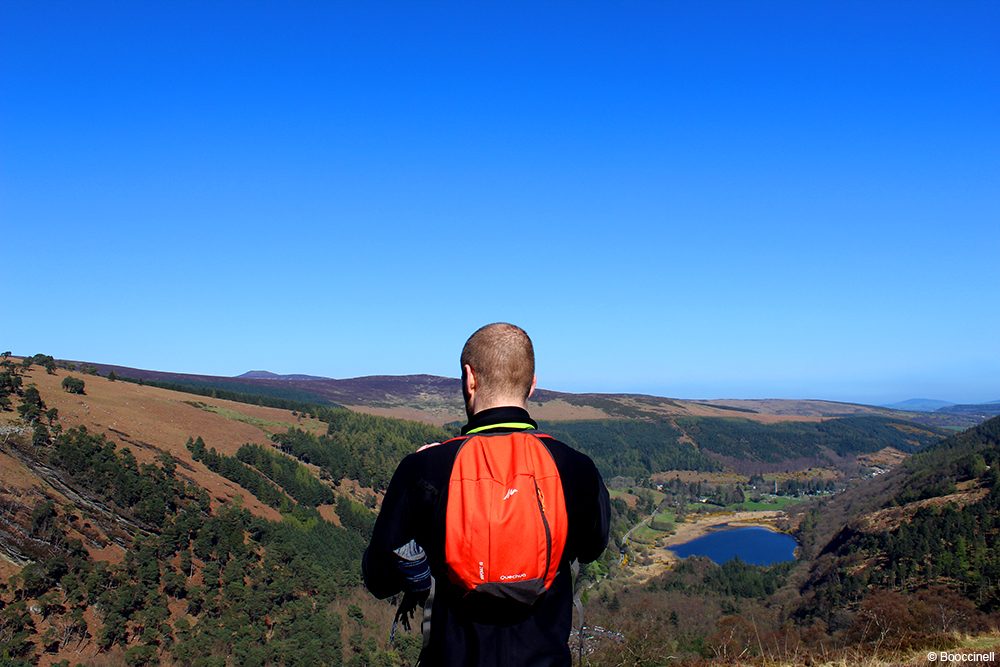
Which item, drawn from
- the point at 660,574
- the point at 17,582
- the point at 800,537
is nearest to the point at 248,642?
the point at 17,582

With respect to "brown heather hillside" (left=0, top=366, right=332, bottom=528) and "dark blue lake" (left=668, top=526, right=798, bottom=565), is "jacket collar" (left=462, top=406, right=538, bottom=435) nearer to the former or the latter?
"brown heather hillside" (left=0, top=366, right=332, bottom=528)

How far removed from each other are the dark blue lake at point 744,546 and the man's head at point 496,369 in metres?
105

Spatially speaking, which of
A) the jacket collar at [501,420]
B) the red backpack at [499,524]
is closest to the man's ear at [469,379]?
the jacket collar at [501,420]

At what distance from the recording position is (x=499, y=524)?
3.07m

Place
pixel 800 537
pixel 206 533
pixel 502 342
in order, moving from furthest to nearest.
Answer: pixel 800 537 < pixel 206 533 < pixel 502 342

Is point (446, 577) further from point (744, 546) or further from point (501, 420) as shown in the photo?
point (744, 546)

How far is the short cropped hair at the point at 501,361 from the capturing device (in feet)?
11.5

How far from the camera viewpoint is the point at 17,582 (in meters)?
31.5

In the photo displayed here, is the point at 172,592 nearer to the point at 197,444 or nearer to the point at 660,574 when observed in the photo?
the point at 197,444

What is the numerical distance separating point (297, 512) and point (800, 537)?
82.7 meters

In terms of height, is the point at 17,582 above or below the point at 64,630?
above

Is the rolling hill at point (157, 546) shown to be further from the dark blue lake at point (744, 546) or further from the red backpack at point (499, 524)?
the dark blue lake at point (744, 546)
